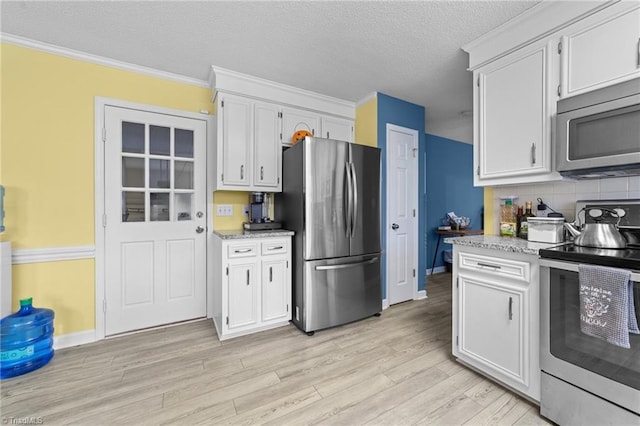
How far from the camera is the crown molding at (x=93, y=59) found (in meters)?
2.12

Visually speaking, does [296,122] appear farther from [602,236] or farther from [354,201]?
[602,236]

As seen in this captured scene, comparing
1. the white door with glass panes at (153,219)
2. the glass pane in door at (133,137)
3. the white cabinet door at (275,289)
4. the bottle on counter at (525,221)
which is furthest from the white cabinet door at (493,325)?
the glass pane in door at (133,137)

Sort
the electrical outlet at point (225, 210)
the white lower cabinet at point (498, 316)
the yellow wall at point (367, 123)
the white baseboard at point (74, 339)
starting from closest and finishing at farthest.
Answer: the white lower cabinet at point (498, 316), the white baseboard at point (74, 339), the electrical outlet at point (225, 210), the yellow wall at point (367, 123)

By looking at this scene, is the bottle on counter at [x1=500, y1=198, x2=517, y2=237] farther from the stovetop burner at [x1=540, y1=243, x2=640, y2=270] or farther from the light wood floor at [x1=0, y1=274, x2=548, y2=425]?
the light wood floor at [x1=0, y1=274, x2=548, y2=425]

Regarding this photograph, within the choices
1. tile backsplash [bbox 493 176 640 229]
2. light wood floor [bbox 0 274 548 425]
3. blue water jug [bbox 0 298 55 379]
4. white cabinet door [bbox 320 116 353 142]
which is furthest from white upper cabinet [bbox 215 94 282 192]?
tile backsplash [bbox 493 176 640 229]

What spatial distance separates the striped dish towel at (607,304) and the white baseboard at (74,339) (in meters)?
3.58

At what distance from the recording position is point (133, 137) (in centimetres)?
256

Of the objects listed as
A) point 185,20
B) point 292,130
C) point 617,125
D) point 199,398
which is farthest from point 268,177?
point 617,125

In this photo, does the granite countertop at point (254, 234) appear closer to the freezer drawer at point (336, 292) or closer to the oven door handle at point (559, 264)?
the freezer drawer at point (336, 292)

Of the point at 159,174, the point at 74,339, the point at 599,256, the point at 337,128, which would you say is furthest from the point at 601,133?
the point at 74,339

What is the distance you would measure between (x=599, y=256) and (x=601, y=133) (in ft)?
2.43

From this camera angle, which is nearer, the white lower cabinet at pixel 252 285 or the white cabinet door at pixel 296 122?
the white lower cabinet at pixel 252 285

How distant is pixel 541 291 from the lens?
57.6 inches

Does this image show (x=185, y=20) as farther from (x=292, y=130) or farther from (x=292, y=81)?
(x=292, y=130)
